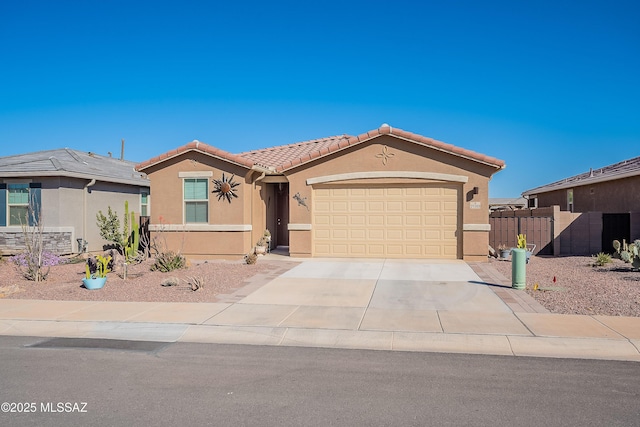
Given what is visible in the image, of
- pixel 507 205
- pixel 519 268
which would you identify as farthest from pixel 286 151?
pixel 507 205

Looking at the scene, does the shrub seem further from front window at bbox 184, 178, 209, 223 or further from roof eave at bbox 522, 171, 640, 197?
roof eave at bbox 522, 171, 640, 197

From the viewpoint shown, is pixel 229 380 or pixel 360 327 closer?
pixel 229 380

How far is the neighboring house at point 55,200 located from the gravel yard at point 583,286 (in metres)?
14.6

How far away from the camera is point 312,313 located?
366 inches

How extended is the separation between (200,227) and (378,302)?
8.98 metres

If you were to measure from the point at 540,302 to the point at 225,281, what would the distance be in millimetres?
6896

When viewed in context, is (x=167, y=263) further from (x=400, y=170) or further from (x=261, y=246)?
(x=400, y=170)

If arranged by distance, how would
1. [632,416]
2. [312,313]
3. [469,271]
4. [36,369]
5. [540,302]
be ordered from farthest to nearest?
[469,271] → [540,302] → [312,313] → [36,369] → [632,416]

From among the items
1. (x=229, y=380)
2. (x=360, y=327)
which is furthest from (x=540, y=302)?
(x=229, y=380)

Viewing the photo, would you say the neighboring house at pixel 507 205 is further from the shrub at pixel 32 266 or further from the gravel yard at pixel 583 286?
the shrub at pixel 32 266

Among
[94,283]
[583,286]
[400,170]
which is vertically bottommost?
[583,286]

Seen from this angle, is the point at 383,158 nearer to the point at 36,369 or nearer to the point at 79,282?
the point at 79,282

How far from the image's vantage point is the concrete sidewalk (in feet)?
24.4

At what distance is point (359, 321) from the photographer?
28.6 feet
